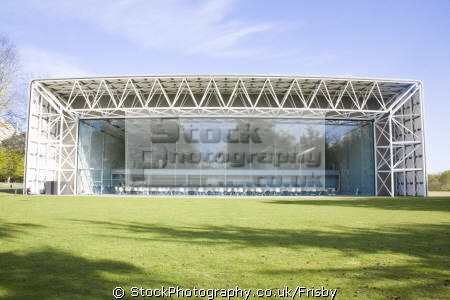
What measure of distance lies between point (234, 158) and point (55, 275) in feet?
82.9

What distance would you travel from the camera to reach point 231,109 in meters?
26.1

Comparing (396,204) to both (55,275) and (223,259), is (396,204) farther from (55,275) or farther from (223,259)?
(55,275)

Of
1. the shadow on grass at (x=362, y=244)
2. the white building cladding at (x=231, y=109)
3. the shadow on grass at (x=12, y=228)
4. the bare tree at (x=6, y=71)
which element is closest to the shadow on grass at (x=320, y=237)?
the shadow on grass at (x=362, y=244)

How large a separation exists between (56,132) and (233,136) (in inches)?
648

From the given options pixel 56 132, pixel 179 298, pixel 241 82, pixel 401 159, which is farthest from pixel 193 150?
pixel 179 298

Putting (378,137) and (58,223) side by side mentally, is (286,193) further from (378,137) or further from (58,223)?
(58,223)

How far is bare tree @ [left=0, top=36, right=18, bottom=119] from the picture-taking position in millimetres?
28344

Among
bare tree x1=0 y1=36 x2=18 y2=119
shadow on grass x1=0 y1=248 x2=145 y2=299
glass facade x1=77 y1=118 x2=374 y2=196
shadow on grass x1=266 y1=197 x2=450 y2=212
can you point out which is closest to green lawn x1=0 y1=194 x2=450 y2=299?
shadow on grass x1=0 y1=248 x2=145 y2=299

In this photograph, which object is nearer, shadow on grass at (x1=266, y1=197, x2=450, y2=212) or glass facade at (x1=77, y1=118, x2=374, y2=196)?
shadow on grass at (x1=266, y1=197, x2=450, y2=212)

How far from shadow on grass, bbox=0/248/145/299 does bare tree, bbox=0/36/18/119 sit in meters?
29.1

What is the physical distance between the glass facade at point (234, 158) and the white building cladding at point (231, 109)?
101 centimetres

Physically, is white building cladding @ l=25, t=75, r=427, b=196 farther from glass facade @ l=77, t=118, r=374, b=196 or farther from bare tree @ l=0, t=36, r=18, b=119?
bare tree @ l=0, t=36, r=18, b=119

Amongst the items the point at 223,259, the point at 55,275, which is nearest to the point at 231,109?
the point at 223,259

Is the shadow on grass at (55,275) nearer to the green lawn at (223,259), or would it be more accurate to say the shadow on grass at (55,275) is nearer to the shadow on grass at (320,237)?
the green lawn at (223,259)
